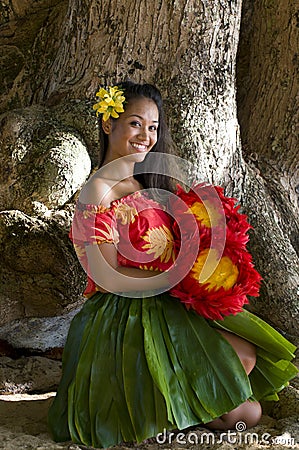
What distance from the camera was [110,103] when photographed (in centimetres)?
232

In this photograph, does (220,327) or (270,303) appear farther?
(270,303)

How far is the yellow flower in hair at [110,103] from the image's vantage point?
2.32 m

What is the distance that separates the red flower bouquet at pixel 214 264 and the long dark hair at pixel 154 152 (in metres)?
0.26

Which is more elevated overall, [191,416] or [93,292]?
[93,292]

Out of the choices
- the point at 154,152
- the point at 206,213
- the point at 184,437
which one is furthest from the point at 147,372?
the point at 154,152

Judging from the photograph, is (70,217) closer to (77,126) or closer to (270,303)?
(77,126)

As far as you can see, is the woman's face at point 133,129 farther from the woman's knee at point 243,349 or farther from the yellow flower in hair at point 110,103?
the woman's knee at point 243,349

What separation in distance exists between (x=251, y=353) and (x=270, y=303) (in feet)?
2.86

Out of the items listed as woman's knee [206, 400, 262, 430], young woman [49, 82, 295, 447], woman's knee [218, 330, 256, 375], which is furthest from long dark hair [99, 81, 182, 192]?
woman's knee [206, 400, 262, 430]

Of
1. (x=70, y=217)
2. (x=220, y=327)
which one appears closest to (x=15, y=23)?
(x=70, y=217)

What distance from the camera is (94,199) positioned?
226cm

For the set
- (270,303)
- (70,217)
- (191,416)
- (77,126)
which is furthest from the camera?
(270,303)

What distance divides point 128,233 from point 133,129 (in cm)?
38

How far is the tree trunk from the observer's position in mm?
2984
